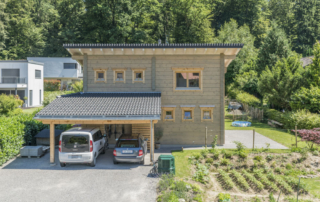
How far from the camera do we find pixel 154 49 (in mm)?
15023

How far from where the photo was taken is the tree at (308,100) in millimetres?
19578

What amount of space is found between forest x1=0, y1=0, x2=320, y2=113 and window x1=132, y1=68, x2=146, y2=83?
14036mm

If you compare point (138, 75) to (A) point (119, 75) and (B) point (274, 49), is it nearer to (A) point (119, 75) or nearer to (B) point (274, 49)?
(A) point (119, 75)

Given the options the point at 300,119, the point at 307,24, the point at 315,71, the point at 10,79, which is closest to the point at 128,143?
the point at 300,119

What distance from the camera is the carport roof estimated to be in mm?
11984

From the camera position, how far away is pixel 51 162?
12070mm

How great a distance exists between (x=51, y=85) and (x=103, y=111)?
128ft

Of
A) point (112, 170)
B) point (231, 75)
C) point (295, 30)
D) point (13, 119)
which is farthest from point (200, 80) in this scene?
point (295, 30)

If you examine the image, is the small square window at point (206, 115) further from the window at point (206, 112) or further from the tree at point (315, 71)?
the tree at point (315, 71)

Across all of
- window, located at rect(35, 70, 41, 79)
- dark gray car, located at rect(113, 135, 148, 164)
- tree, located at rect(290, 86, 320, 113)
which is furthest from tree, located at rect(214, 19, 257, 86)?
dark gray car, located at rect(113, 135, 148, 164)

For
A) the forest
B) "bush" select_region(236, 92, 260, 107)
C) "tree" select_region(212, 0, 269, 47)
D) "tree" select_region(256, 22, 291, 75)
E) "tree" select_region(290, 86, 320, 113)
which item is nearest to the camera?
"tree" select_region(290, 86, 320, 113)

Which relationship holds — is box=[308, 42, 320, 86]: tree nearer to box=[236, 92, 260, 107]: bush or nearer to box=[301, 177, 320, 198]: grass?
box=[236, 92, 260, 107]: bush

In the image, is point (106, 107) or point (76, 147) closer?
point (76, 147)

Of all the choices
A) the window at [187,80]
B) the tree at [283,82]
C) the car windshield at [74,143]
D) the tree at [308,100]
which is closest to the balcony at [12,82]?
the window at [187,80]
